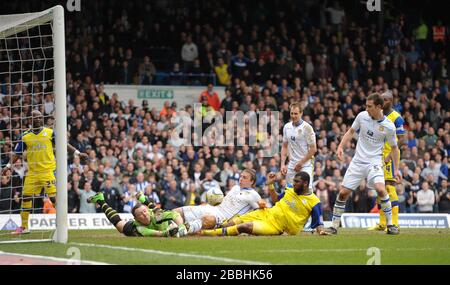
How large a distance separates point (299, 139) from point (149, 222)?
365 centimetres

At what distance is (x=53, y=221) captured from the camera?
70.4ft

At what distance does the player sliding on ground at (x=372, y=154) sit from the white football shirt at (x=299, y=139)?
887 millimetres

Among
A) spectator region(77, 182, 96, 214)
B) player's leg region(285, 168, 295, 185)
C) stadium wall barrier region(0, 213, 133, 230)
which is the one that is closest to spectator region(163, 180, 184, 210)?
spectator region(77, 182, 96, 214)

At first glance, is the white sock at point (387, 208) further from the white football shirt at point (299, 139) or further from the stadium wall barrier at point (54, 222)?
the stadium wall barrier at point (54, 222)

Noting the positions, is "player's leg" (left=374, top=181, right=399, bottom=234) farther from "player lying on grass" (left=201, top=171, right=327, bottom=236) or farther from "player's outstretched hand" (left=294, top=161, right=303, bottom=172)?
"player's outstretched hand" (left=294, top=161, right=303, bottom=172)

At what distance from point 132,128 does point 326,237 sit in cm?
1237

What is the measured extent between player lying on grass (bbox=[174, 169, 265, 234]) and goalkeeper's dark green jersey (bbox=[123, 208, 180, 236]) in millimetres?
576

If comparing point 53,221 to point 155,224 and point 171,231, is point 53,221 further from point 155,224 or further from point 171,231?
point 171,231

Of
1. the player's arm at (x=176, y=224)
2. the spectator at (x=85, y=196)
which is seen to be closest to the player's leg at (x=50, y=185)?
the player's arm at (x=176, y=224)

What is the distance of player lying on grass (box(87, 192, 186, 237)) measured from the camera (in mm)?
14758

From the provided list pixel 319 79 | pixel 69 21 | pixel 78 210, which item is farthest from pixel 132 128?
pixel 319 79

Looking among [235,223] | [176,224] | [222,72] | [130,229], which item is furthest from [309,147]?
[222,72]

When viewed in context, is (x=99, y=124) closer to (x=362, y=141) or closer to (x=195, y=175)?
(x=195, y=175)

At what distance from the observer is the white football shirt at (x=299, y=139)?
17.0m
